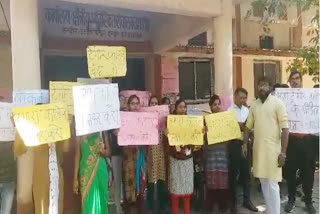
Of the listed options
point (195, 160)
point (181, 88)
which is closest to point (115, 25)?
point (181, 88)

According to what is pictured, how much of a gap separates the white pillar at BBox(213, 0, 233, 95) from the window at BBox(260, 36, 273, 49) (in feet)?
19.5

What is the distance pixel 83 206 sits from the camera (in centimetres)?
382

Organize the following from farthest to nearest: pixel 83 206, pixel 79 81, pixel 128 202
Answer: pixel 128 202 → pixel 79 81 → pixel 83 206

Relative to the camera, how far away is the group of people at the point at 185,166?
3.83 meters

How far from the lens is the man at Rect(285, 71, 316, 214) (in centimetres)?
497

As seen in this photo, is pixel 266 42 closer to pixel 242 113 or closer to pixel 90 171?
pixel 242 113

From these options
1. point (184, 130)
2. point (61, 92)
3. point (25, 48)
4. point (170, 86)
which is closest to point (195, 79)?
point (170, 86)

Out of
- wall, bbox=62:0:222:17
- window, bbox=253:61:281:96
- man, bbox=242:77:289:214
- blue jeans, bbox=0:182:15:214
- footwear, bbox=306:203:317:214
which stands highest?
wall, bbox=62:0:222:17

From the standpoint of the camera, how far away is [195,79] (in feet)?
32.6

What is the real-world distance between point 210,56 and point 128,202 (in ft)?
20.7

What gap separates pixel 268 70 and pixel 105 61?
29.6ft

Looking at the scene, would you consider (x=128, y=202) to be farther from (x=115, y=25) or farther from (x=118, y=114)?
(x=115, y=25)

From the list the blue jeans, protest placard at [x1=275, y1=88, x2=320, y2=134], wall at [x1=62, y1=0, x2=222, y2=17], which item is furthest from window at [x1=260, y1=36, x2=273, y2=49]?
the blue jeans

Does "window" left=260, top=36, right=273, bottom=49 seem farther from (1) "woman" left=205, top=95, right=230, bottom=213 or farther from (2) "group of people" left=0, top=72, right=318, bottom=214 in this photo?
(1) "woman" left=205, top=95, right=230, bottom=213
